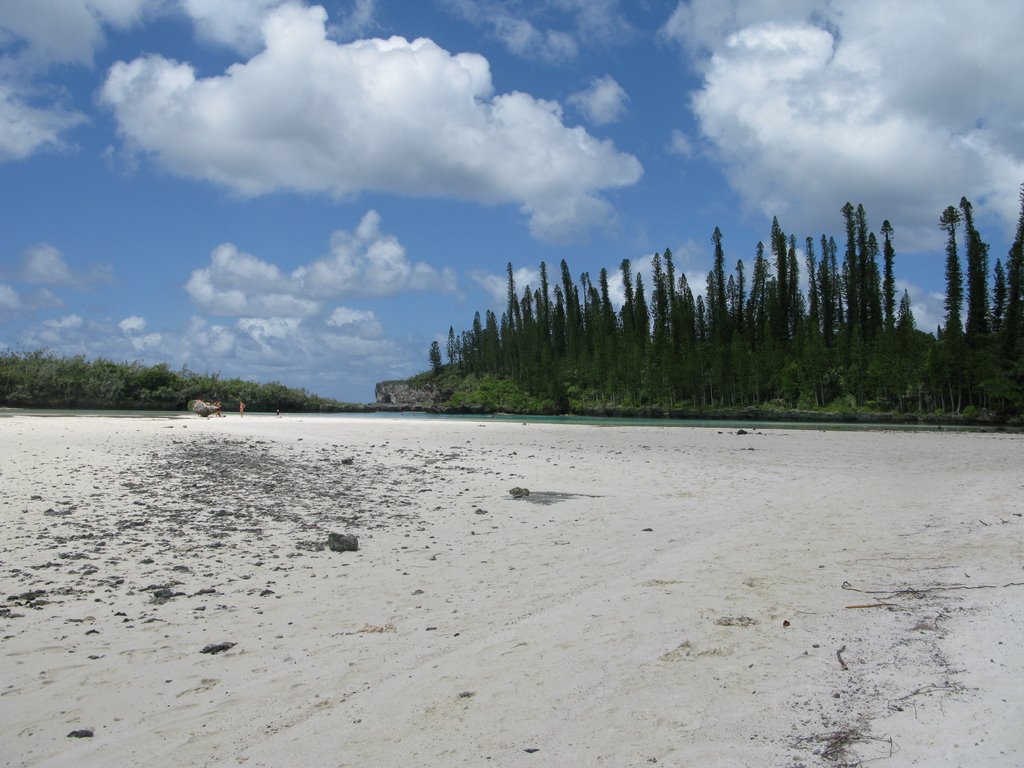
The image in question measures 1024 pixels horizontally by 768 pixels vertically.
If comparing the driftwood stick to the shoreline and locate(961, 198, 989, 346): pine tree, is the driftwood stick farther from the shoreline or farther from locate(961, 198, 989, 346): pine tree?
locate(961, 198, 989, 346): pine tree

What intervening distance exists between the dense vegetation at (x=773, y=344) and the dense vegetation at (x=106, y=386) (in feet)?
136

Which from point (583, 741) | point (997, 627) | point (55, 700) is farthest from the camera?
point (997, 627)

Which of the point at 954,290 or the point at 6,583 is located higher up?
the point at 954,290

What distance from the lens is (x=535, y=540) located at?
29.6 feet

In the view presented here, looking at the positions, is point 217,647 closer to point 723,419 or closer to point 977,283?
point 723,419

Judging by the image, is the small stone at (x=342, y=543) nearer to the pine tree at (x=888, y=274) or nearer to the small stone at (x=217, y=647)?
the small stone at (x=217, y=647)

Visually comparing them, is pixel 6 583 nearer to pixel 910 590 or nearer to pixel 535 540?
pixel 535 540

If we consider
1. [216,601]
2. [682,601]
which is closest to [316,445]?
[216,601]

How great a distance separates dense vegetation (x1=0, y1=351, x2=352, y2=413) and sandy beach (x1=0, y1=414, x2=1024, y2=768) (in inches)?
2373

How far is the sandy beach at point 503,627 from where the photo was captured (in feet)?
12.4

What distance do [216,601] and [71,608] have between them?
1.24 m

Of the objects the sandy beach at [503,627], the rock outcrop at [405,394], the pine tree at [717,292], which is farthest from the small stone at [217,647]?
the rock outcrop at [405,394]

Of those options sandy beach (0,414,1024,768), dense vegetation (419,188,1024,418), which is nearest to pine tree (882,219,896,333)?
dense vegetation (419,188,1024,418)

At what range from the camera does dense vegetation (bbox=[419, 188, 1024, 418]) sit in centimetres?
6481
